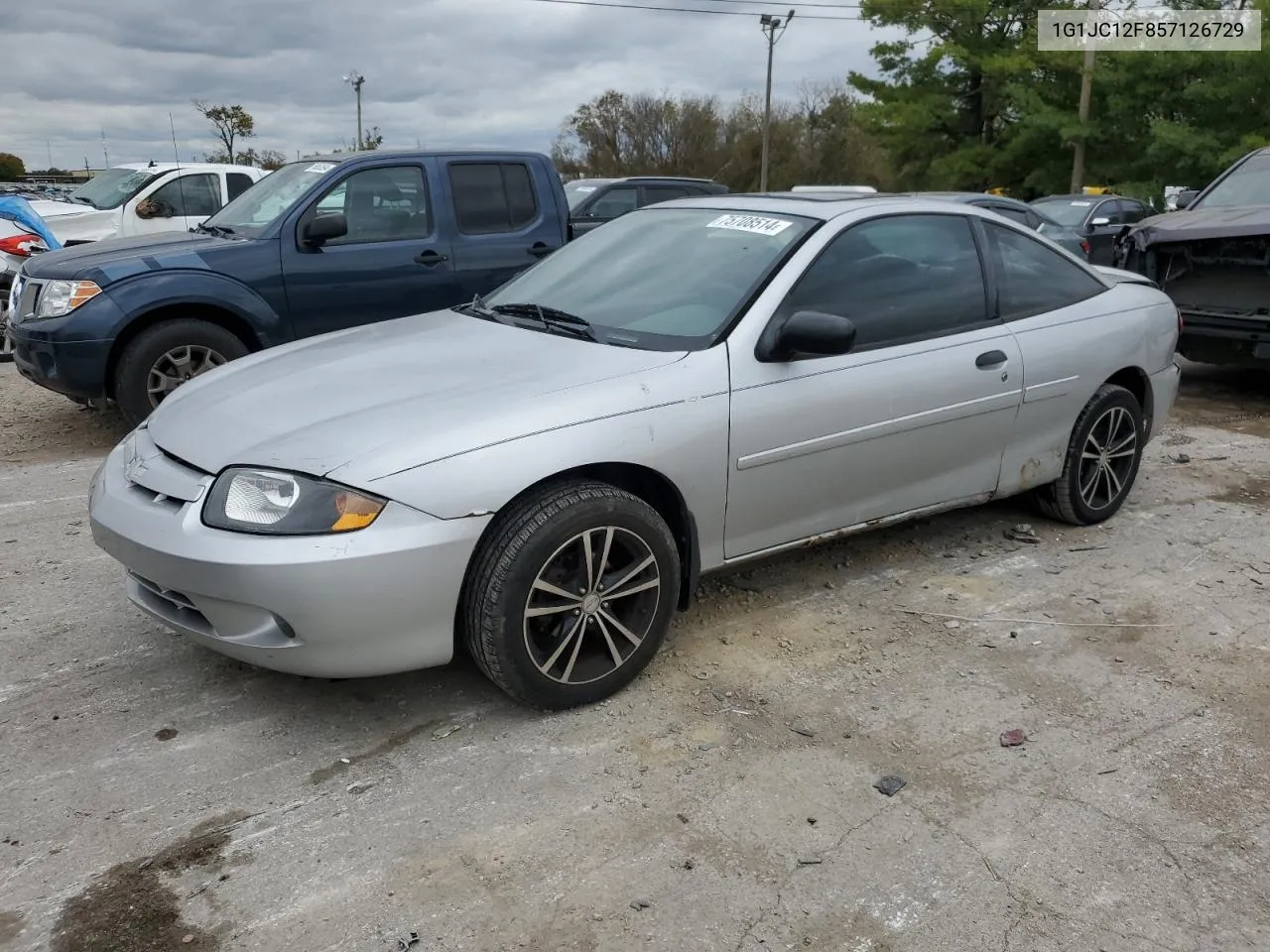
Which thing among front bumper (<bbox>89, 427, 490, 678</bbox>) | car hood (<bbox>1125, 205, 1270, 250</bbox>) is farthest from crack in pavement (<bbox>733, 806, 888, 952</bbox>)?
car hood (<bbox>1125, 205, 1270, 250</bbox>)

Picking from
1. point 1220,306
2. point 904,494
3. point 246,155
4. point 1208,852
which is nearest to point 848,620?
point 904,494

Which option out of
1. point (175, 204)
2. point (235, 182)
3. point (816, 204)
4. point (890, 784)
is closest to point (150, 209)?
point (175, 204)

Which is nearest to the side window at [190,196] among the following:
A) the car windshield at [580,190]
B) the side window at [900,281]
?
the car windshield at [580,190]

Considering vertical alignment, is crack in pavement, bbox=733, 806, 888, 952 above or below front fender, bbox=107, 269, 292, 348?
below

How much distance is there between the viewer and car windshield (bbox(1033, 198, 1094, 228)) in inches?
582

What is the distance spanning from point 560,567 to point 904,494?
162 cm

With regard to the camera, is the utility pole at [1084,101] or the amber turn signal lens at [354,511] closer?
the amber turn signal lens at [354,511]

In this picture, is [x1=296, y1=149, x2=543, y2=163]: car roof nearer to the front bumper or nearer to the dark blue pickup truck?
the dark blue pickup truck

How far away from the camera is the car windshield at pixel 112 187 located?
1234 centimetres

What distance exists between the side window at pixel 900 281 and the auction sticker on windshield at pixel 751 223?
0.22m

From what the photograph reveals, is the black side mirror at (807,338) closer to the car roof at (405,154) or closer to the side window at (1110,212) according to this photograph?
the car roof at (405,154)

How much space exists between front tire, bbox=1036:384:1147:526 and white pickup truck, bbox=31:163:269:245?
975 cm

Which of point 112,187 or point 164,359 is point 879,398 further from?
point 112,187

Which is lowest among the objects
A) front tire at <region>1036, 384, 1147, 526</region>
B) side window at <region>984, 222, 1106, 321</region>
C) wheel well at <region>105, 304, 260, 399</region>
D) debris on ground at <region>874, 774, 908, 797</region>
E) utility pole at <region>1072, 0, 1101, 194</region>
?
debris on ground at <region>874, 774, 908, 797</region>
